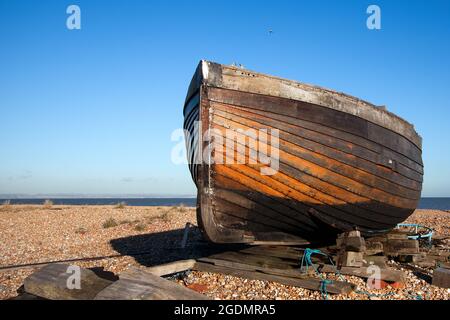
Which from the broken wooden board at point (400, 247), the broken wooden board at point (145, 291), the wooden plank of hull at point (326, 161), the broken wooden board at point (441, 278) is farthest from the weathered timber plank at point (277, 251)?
the broken wooden board at point (145, 291)

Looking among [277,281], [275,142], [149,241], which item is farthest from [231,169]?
[149,241]

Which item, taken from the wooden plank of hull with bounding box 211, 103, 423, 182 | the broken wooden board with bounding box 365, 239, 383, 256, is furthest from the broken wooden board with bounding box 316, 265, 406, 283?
the wooden plank of hull with bounding box 211, 103, 423, 182

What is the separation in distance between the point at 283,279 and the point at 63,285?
2830 mm

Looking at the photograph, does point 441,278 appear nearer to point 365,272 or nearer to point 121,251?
point 365,272

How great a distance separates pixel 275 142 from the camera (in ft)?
17.1

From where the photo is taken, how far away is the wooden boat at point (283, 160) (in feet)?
17.0

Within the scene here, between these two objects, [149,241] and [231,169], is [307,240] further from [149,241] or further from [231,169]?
[149,241]

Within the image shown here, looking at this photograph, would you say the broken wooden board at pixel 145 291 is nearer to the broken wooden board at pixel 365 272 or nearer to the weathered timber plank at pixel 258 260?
the weathered timber plank at pixel 258 260

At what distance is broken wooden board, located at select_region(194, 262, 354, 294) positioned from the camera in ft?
15.2

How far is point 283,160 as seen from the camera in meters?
5.27

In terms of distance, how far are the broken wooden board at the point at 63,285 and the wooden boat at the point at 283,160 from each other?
1.66 meters
